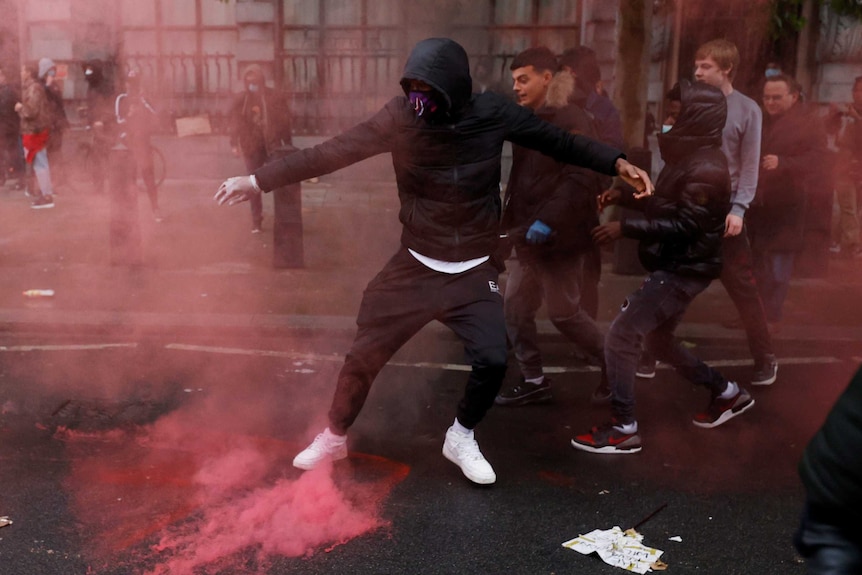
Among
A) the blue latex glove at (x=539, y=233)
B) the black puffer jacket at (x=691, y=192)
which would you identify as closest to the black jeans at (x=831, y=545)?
the black puffer jacket at (x=691, y=192)

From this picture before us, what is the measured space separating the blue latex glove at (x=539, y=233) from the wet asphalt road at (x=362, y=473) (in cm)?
81

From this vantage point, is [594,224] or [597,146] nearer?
[597,146]

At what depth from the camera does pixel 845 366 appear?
519 cm

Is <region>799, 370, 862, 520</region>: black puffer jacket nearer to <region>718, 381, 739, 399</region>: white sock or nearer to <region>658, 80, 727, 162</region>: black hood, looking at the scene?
<region>658, 80, 727, 162</region>: black hood

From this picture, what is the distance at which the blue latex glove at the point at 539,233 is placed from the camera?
4129 millimetres

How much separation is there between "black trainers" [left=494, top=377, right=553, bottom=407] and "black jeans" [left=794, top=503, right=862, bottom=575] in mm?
A: 2991

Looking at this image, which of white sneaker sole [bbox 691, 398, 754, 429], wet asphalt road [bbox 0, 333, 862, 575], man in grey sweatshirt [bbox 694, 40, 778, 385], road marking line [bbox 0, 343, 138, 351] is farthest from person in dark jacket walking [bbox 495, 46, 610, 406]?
road marking line [bbox 0, 343, 138, 351]

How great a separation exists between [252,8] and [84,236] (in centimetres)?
495

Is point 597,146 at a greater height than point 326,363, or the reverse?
point 597,146

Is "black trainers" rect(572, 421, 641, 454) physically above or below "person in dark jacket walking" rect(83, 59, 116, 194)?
below

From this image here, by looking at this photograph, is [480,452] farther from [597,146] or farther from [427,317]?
[597,146]

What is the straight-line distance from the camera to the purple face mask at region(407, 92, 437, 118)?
10.6 ft

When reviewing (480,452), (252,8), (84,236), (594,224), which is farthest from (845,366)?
(252,8)

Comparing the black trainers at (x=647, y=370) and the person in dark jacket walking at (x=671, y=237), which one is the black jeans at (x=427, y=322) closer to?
the person in dark jacket walking at (x=671, y=237)
